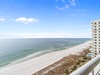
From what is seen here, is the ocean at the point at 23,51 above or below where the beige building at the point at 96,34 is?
below

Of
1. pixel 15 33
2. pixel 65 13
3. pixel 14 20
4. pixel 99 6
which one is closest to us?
pixel 99 6

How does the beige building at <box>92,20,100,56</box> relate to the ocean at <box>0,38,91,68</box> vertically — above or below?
above

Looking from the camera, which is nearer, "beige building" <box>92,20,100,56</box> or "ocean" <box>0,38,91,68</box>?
"beige building" <box>92,20,100,56</box>

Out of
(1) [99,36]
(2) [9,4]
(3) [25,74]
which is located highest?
(2) [9,4]

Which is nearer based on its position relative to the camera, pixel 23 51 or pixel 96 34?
pixel 96 34

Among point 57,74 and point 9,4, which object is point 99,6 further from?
point 9,4

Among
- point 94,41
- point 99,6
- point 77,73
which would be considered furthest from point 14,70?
point 77,73

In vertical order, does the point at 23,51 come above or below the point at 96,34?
below

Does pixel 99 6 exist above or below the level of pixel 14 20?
below

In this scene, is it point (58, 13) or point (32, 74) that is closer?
point (32, 74)

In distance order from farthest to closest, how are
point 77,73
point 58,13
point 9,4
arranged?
point 58,13 → point 9,4 → point 77,73

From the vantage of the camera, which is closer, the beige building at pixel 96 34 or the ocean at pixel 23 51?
the beige building at pixel 96 34
